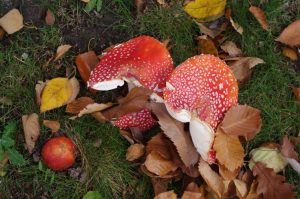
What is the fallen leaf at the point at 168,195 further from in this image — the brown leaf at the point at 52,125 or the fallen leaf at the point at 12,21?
the fallen leaf at the point at 12,21

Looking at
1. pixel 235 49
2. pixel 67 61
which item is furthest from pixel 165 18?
pixel 67 61

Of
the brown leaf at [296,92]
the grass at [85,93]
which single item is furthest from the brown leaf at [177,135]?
the brown leaf at [296,92]

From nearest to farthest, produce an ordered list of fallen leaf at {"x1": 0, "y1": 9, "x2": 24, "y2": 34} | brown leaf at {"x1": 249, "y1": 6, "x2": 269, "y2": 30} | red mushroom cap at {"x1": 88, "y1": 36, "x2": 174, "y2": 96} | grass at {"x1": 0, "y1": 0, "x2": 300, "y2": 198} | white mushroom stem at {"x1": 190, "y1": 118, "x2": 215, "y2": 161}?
1. white mushroom stem at {"x1": 190, "y1": 118, "x2": 215, "y2": 161}
2. red mushroom cap at {"x1": 88, "y1": 36, "x2": 174, "y2": 96}
3. grass at {"x1": 0, "y1": 0, "x2": 300, "y2": 198}
4. fallen leaf at {"x1": 0, "y1": 9, "x2": 24, "y2": 34}
5. brown leaf at {"x1": 249, "y1": 6, "x2": 269, "y2": 30}

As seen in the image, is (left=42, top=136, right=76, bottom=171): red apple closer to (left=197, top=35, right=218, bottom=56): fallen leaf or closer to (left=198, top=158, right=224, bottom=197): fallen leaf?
(left=198, top=158, right=224, bottom=197): fallen leaf

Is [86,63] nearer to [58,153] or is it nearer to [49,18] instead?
[49,18]

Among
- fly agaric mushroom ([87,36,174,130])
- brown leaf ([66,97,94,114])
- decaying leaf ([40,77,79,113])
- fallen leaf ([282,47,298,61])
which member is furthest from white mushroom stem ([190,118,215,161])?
fallen leaf ([282,47,298,61])

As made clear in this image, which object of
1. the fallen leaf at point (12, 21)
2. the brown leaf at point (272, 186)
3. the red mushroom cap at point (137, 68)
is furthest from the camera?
the fallen leaf at point (12, 21)
